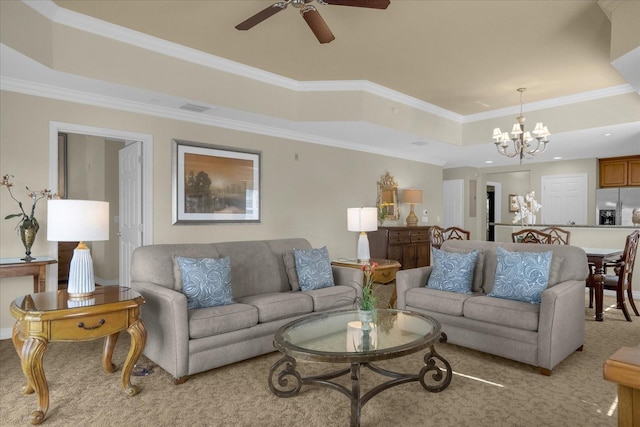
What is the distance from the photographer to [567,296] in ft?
10.1

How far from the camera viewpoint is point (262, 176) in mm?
5773

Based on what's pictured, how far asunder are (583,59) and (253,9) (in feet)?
12.0

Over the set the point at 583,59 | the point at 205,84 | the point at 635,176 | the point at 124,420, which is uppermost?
the point at 583,59

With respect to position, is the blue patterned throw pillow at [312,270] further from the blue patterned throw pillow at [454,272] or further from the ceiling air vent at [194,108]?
the ceiling air vent at [194,108]

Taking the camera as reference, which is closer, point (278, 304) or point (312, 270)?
point (278, 304)

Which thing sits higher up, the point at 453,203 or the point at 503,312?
the point at 453,203

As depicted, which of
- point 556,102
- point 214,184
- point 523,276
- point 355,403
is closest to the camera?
point 355,403

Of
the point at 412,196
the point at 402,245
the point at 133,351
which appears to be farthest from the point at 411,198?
the point at 133,351

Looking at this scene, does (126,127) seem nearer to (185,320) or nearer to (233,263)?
(233,263)

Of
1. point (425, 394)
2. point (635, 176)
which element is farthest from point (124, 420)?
point (635, 176)

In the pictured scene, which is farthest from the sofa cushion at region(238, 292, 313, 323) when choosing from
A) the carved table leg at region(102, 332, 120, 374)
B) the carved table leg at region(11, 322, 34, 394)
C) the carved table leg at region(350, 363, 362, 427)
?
the carved table leg at region(11, 322, 34, 394)

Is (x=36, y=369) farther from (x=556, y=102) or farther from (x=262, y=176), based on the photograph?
(x=556, y=102)

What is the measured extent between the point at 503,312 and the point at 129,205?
4394 mm

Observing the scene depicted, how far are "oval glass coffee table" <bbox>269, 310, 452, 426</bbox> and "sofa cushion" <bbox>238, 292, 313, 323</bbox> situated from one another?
0.42 meters
